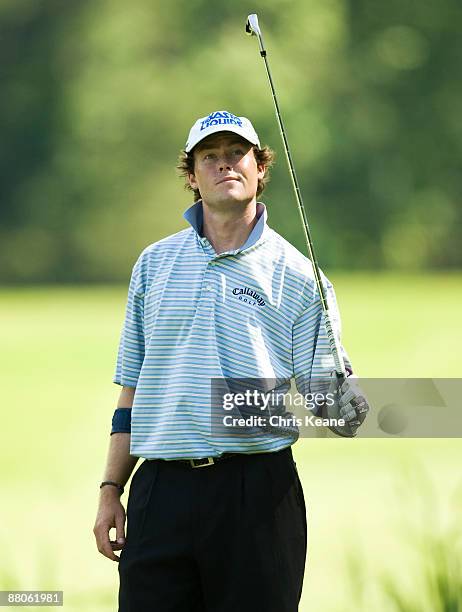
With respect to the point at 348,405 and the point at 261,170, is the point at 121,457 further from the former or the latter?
the point at 261,170

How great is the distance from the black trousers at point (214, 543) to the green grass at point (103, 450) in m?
0.83

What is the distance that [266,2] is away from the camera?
36219 millimetres

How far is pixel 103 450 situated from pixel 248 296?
378 inches

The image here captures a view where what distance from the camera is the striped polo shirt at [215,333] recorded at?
8.80 ft

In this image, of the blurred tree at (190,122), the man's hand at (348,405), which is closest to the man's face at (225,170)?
the man's hand at (348,405)

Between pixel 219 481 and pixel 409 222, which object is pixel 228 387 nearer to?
pixel 219 481

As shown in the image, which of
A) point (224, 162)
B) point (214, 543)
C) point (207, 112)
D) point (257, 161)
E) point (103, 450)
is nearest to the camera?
point (214, 543)

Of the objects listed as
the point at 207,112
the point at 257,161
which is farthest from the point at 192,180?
the point at 207,112

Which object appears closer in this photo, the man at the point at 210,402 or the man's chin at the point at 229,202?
the man at the point at 210,402

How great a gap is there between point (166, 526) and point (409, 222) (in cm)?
3298

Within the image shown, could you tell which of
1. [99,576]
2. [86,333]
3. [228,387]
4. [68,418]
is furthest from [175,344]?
[86,333]

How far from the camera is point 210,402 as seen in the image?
8.75 feet

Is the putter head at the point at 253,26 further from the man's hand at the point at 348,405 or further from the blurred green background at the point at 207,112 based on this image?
the blurred green background at the point at 207,112

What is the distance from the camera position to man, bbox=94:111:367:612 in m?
2.66
